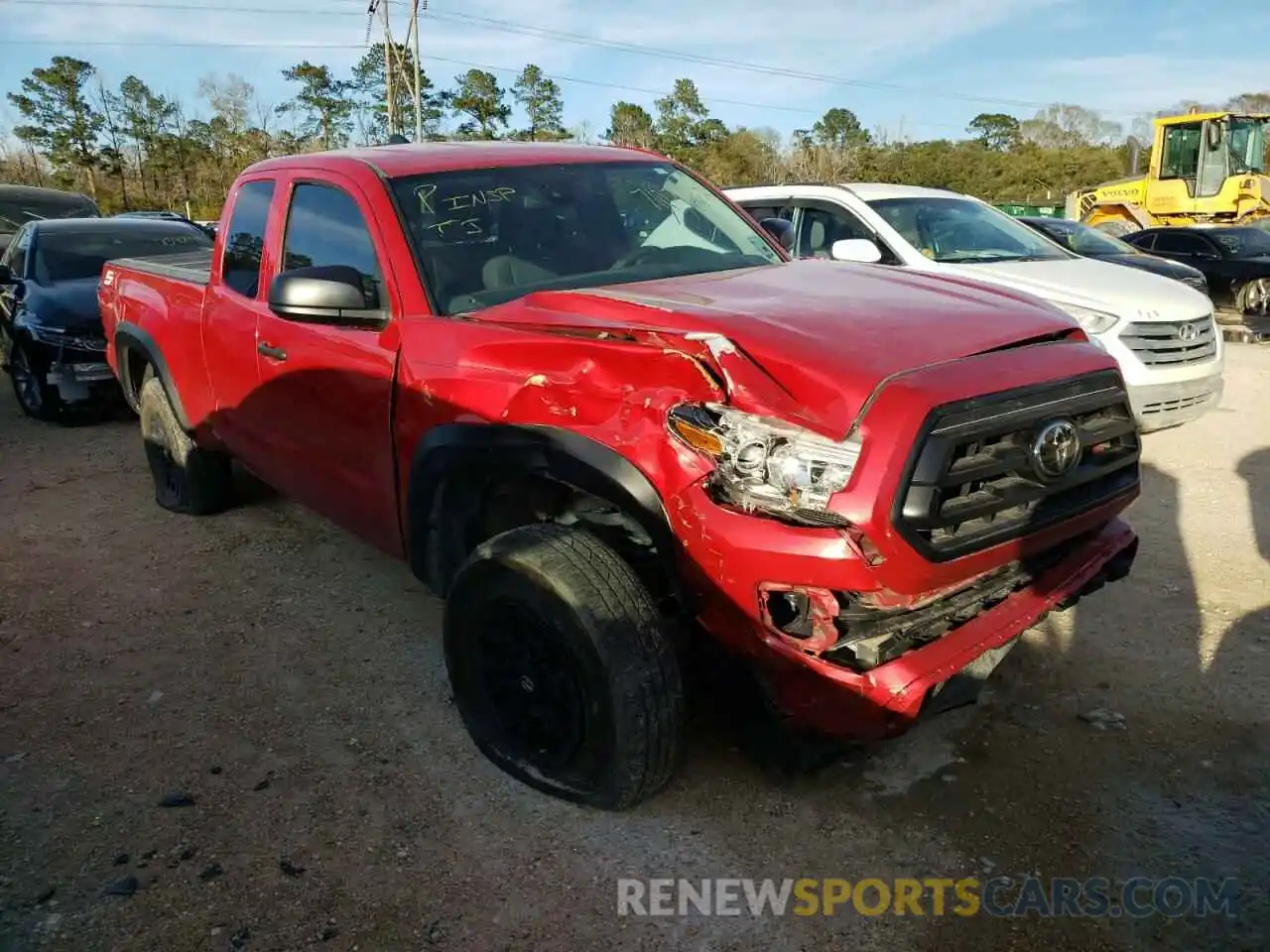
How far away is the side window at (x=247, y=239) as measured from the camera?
13.9 ft

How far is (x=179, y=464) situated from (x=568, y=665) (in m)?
3.81

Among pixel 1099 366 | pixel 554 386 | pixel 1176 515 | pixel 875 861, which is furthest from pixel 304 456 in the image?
pixel 1176 515

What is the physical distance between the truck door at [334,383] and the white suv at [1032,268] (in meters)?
2.91

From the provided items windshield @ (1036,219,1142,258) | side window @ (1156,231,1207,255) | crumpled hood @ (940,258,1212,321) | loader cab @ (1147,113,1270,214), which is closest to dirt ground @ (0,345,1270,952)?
crumpled hood @ (940,258,1212,321)

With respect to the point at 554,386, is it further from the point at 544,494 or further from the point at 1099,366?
the point at 1099,366

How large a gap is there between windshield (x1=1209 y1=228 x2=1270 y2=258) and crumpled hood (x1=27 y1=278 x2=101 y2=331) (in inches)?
546

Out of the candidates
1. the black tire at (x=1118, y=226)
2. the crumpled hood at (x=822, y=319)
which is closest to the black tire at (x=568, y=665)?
the crumpled hood at (x=822, y=319)

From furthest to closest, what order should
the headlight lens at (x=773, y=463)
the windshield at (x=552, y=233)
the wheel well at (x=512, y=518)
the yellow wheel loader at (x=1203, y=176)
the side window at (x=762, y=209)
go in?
the yellow wheel loader at (x=1203, y=176), the side window at (x=762, y=209), the windshield at (x=552, y=233), the wheel well at (x=512, y=518), the headlight lens at (x=773, y=463)

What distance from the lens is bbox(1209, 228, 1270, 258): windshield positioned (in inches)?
522

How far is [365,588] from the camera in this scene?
462 centimetres

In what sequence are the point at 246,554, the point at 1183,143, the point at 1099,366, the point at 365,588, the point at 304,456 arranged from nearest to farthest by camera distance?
1. the point at 1099,366
2. the point at 304,456
3. the point at 365,588
4. the point at 246,554
5. the point at 1183,143

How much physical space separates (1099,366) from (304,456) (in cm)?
297

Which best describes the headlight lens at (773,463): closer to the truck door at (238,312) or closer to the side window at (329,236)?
the side window at (329,236)

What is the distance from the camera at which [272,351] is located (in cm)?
402
